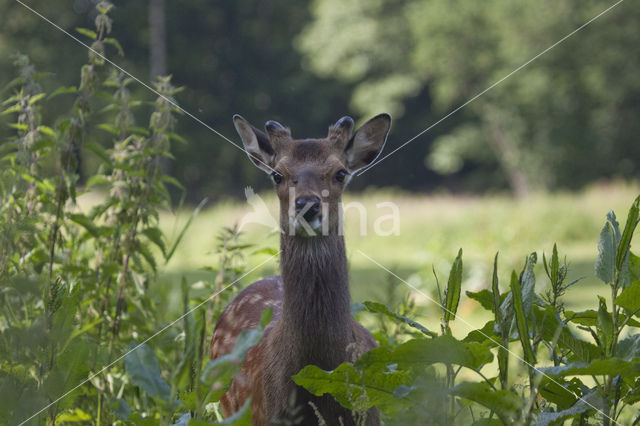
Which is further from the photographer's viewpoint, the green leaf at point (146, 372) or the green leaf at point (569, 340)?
the green leaf at point (569, 340)

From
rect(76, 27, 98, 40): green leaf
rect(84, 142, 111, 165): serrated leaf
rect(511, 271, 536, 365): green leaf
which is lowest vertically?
rect(511, 271, 536, 365): green leaf

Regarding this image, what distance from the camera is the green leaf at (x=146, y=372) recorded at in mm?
1571

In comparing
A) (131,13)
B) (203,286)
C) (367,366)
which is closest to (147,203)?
(203,286)

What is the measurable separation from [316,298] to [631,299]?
151 cm

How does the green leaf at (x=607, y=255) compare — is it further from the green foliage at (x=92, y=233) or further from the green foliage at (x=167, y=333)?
the green foliage at (x=92, y=233)

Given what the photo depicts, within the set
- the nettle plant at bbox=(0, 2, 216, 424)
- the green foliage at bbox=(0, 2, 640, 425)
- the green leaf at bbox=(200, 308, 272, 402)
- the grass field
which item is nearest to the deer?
the green foliage at bbox=(0, 2, 640, 425)

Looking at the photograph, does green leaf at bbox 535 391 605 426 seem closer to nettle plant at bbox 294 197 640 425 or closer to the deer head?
nettle plant at bbox 294 197 640 425

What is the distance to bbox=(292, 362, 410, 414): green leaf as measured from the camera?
1876 millimetres

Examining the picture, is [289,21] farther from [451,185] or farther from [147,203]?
[147,203]

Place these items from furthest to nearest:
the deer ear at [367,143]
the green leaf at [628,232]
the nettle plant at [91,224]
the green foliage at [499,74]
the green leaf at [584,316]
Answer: the green foliage at [499,74]
the deer ear at [367,143]
the nettle plant at [91,224]
the green leaf at [584,316]
the green leaf at [628,232]

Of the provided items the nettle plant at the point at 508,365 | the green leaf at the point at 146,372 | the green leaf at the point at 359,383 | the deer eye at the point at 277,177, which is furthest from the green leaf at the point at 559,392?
the deer eye at the point at 277,177

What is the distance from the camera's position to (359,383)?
188cm

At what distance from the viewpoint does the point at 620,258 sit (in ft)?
6.29

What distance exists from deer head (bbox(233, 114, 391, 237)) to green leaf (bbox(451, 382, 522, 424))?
170 cm
